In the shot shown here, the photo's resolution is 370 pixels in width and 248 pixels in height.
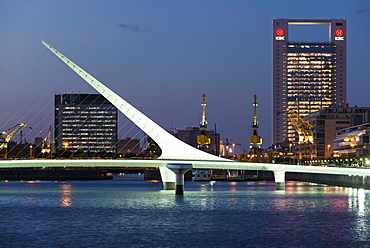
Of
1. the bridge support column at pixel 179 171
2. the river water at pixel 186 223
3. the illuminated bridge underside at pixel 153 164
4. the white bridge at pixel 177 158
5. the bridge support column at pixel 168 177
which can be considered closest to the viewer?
the river water at pixel 186 223

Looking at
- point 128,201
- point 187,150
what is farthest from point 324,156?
point 128,201

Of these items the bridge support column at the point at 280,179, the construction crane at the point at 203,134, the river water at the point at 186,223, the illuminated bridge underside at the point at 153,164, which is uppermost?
the construction crane at the point at 203,134

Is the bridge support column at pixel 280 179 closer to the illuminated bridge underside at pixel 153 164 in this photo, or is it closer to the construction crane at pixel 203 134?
the illuminated bridge underside at pixel 153 164

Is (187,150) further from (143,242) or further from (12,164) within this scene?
(143,242)

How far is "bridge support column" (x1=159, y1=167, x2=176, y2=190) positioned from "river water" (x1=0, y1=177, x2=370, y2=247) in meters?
16.4

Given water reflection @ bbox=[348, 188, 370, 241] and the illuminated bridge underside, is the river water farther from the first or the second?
the illuminated bridge underside

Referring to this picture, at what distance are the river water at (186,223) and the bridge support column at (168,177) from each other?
16410mm

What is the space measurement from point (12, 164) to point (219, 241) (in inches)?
1725

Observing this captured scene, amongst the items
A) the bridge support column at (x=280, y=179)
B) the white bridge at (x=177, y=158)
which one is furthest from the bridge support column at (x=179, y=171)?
the bridge support column at (x=280, y=179)

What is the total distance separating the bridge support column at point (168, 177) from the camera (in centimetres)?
9319

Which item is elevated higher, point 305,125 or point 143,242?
point 305,125

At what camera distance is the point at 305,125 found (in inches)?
5915

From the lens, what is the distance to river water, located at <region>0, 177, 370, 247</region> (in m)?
42.6

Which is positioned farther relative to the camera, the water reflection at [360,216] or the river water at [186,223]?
the water reflection at [360,216]
